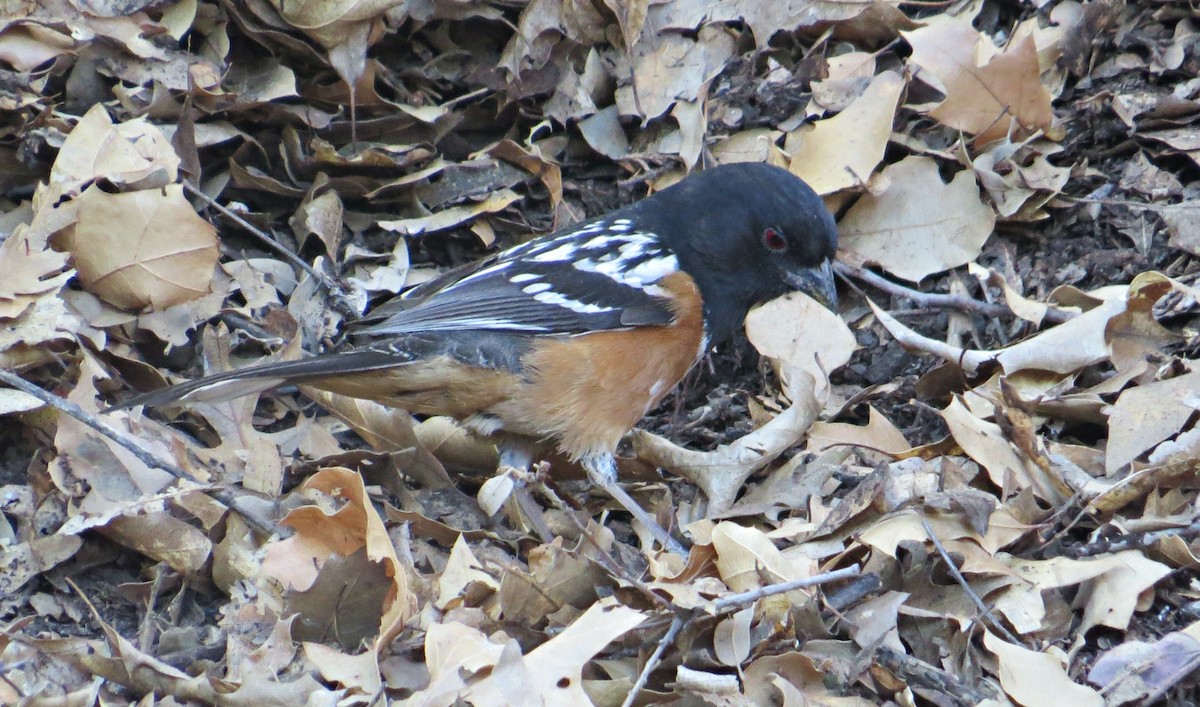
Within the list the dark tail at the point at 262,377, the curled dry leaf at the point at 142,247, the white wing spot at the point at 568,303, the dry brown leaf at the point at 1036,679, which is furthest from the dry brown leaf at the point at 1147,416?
the curled dry leaf at the point at 142,247

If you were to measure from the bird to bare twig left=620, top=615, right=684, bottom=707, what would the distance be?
65cm

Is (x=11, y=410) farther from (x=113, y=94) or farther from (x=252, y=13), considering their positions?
(x=252, y=13)

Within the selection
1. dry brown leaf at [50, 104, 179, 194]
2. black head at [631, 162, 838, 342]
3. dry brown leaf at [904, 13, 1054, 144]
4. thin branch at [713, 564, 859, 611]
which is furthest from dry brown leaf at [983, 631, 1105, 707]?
dry brown leaf at [50, 104, 179, 194]

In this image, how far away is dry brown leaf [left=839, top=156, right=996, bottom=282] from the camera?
3.83 m

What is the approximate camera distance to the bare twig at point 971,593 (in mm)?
2570

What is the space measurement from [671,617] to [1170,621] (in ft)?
3.60

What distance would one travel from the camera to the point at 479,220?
4211 mm

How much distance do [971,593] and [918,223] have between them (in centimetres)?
164

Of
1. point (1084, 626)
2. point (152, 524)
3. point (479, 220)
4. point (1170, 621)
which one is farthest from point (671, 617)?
point (479, 220)

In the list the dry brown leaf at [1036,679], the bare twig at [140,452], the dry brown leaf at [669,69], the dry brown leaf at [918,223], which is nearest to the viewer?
the dry brown leaf at [1036,679]

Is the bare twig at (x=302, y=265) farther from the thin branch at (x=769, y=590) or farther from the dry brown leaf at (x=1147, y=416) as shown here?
the dry brown leaf at (x=1147, y=416)

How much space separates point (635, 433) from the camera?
3588mm

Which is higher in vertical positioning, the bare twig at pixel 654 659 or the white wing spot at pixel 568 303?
the white wing spot at pixel 568 303

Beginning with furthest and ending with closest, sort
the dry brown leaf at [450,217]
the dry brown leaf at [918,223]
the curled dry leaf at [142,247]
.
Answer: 1. the dry brown leaf at [450,217]
2. the dry brown leaf at [918,223]
3. the curled dry leaf at [142,247]
